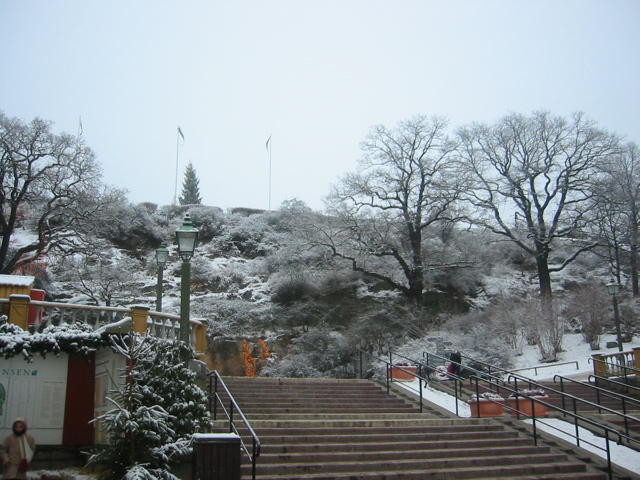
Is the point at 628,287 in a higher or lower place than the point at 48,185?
lower

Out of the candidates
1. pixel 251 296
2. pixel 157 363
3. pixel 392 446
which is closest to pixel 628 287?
pixel 251 296

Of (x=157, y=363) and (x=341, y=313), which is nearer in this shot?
(x=157, y=363)

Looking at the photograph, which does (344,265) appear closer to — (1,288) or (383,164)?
(383,164)

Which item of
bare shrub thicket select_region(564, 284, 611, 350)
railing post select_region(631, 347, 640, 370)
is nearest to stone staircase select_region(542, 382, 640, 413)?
railing post select_region(631, 347, 640, 370)

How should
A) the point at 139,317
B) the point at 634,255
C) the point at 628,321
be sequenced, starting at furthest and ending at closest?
1. the point at 634,255
2. the point at 628,321
3. the point at 139,317

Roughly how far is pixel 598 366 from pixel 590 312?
5201 mm

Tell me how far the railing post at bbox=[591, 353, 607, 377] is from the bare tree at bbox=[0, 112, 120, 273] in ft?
70.8

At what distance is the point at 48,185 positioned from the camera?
27.0 meters

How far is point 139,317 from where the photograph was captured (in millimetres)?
11805

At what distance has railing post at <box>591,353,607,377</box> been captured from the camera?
2020 centimetres

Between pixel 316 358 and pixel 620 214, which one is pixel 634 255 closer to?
pixel 620 214

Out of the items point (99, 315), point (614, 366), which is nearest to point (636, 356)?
point (614, 366)

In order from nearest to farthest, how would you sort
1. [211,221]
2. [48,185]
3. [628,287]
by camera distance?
Answer: 1. [48,185]
2. [628,287]
3. [211,221]

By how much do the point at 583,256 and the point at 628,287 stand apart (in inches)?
197
